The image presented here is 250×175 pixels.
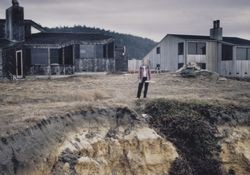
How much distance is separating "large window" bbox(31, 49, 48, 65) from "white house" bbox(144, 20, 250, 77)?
1447 centimetres

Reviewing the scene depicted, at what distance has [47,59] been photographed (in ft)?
103

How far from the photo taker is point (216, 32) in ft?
138

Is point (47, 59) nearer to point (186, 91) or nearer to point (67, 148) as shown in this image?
point (186, 91)

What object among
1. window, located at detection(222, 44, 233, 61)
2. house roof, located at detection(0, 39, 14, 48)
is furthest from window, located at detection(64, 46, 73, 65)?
window, located at detection(222, 44, 233, 61)

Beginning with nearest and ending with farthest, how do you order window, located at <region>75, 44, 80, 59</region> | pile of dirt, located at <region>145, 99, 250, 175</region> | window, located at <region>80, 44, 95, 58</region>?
1. pile of dirt, located at <region>145, 99, 250, 175</region>
2. window, located at <region>75, 44, 80, 59</region>
3. window, located at <region>80, 44, 95, 58</region>

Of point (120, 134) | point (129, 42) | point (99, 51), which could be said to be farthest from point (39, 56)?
point (129, 42)

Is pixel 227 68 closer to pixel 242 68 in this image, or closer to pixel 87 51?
pixel 242 68

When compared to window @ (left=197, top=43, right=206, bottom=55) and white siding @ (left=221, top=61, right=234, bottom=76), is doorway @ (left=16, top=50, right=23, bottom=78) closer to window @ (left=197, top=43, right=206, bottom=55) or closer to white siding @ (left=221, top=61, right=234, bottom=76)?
window @ (left=197, top=43, right=206, bottom=55)

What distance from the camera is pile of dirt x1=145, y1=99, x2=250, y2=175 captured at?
16.2m

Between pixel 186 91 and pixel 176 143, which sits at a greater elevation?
pixel 186 91

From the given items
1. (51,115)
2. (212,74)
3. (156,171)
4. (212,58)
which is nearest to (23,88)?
(51,115)

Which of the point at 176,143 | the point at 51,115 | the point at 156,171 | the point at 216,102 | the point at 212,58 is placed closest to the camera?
the point at 51,115

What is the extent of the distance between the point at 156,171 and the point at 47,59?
18.6 m

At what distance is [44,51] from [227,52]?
2010 cm
